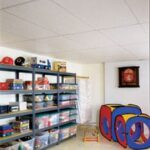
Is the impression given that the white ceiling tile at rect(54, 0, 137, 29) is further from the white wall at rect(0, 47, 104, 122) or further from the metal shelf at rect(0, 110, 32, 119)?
the white wall at rect(0, 47, 104, 122)

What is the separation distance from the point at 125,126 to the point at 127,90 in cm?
197

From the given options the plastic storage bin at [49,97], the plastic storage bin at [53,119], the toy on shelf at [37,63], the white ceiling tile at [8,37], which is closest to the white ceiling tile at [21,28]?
the white ceiling tile at [8,37]

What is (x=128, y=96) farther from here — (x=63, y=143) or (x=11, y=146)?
(x=11, y=146)

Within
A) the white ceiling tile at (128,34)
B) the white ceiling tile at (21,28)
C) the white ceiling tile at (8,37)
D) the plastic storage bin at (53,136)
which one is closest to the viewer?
the white ceiling tile at (21,28)

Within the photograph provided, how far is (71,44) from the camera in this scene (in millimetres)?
3865

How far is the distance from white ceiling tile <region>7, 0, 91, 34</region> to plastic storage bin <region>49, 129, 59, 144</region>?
2557mm

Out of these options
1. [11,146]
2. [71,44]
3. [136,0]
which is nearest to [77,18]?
[136,0]

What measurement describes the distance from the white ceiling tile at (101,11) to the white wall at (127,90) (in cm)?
369

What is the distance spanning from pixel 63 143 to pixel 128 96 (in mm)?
2505

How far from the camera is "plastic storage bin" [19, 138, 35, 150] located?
12.3 ft

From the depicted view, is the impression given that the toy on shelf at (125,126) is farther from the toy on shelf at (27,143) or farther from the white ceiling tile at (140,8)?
the white ceiling tile at (140,8)

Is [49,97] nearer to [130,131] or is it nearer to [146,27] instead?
[130,131]

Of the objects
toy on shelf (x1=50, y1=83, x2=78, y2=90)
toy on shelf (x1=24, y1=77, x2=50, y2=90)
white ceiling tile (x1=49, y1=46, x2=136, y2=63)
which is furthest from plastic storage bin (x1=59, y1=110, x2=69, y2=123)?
white ceiling tile (x1=49, y1=46, x2=136, y2=63)

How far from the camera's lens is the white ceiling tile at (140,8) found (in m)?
1.94
